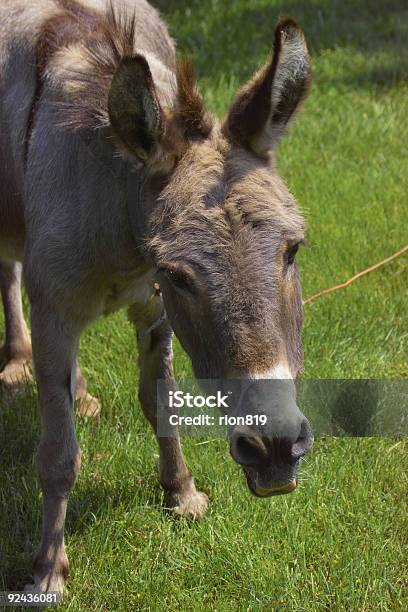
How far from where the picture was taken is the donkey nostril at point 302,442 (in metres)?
2.82

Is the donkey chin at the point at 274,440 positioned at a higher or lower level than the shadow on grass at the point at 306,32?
higher

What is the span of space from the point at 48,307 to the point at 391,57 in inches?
293

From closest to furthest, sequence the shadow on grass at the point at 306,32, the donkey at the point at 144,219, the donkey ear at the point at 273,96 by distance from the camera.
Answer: the donkey at the point at 144,219, the donkey ear at the point at 273,96, the shadow on grass at the point at 306,32

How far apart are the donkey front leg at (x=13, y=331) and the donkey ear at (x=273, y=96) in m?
2.43

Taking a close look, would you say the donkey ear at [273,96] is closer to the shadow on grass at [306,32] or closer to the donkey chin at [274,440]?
the donkey chin at [274,440]

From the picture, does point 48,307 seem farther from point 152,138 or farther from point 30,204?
point 152,138

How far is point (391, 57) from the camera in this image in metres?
10.1

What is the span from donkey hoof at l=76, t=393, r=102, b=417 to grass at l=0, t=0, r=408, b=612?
0.06 m

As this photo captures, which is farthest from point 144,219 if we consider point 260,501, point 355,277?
point 355,277

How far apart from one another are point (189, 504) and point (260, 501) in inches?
13.1

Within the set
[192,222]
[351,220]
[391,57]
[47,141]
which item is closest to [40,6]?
[47,141]

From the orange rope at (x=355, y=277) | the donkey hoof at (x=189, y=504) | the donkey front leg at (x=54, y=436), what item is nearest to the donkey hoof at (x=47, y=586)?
the donkey front leg at (x=54, y=436)

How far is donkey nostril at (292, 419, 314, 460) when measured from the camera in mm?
2817

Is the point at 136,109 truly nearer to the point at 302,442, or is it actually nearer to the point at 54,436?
the point at 302,442
